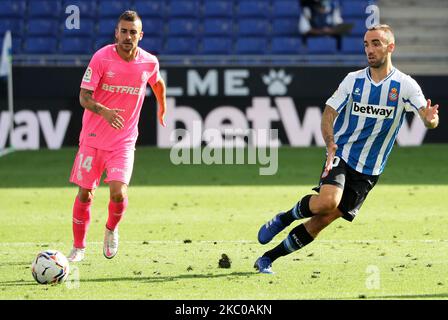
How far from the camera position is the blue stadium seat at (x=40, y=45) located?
23.0 metres

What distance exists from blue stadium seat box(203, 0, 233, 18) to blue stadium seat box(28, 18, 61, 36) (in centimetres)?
339

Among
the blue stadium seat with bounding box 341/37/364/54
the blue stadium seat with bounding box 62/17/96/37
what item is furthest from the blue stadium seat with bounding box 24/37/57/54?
the blue stadium seat with bounding box 341/37/364/54

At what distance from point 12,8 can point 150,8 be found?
3.18m

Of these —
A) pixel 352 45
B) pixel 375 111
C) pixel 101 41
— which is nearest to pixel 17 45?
pixel 101 41

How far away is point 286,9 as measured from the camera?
2378 centimetres

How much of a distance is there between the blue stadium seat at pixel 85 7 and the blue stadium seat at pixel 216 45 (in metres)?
2.80

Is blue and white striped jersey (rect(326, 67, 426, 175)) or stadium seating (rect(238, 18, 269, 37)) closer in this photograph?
blue and white striped jersey (rect(326, 67, 426, 175))

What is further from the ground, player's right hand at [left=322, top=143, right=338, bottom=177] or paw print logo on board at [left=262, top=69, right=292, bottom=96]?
player's right hand at [left=322, top=143, right=338, bottom=177]

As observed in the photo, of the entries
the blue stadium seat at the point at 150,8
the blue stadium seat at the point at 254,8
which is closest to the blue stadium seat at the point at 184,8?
the blue stadium seat at the point at 150,8

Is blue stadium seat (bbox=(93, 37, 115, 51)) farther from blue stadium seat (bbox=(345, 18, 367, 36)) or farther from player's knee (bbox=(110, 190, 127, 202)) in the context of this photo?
player's knee (bbox=(110, 190, 127, 202))

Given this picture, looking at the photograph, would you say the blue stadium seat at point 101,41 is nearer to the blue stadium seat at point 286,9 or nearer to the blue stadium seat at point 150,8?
the blue stadium seat at point 150,8

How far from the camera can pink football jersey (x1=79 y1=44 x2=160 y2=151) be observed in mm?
8945

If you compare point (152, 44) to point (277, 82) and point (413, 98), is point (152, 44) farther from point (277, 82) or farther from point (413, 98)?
point (413, 98)

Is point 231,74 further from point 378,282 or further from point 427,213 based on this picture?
point 378,282
